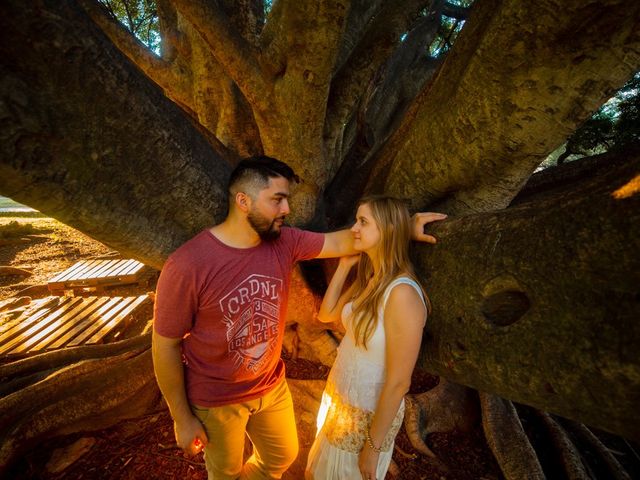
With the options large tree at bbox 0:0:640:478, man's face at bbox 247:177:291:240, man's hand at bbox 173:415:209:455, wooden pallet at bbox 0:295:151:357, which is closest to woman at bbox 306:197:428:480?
large tree at bbox 0:0:640:478

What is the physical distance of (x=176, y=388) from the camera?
5.81ft

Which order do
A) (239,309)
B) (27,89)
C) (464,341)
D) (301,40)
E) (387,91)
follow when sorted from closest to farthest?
(27,89) → (464,341) → (239,309) → (301,40) → (387,91)

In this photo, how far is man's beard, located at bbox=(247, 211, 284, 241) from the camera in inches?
70.8

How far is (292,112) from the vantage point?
2.55 metres

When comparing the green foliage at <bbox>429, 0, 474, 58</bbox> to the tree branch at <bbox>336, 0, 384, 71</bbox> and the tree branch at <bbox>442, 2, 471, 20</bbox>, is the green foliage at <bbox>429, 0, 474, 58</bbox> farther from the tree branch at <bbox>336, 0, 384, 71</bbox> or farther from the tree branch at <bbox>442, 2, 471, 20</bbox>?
the tree branch at <bbox>336, 0, 384, 71</bbox>

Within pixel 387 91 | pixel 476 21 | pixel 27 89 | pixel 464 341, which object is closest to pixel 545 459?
pixel 464 341

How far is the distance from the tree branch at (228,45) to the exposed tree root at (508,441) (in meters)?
3.67

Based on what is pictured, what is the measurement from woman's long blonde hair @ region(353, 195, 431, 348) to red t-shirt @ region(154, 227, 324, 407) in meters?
0.56

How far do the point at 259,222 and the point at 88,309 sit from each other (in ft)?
15.8

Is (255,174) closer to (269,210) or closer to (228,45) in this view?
(269,210)

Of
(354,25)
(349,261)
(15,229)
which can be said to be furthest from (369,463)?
(15,229)

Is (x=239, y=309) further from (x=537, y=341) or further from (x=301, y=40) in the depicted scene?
(x=301, y=40)

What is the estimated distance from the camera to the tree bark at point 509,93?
4.23ft

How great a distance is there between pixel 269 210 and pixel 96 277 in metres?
6.54
